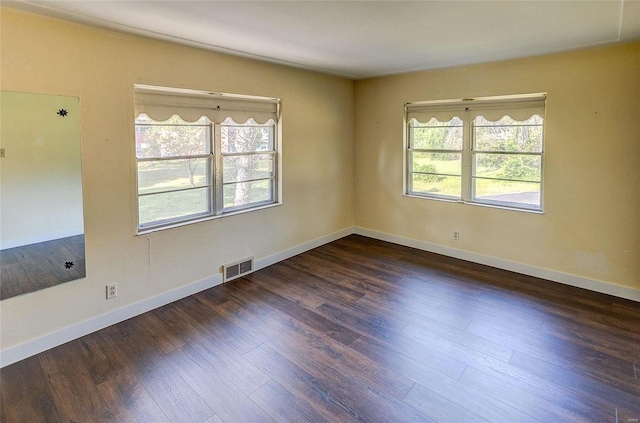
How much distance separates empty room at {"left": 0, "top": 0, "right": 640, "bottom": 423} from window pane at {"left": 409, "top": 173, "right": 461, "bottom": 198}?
0.03 m

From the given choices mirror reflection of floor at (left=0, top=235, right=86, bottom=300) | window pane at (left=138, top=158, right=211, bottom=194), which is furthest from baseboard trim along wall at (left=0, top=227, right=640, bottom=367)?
window pane at (left=138, top=158, right=211, bottom=194)

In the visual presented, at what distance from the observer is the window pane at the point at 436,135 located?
15.3 feet

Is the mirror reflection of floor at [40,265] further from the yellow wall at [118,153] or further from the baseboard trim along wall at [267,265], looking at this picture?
the baseboard trim along wall at [267,265]

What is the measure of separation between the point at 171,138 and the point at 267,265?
187 cm

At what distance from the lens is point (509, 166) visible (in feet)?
14.0

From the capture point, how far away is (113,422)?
2.02 meters

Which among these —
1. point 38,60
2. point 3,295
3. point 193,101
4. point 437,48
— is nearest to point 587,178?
point 437,48

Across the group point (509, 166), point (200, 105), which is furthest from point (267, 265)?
point (509, 166)

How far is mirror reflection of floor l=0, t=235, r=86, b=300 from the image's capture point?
2.57 m

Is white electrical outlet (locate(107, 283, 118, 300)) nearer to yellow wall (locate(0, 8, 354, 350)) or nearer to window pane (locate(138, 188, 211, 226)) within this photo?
yellow wall (locate(0, 8, 354, 350))

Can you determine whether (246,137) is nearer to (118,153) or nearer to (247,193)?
(247,193)

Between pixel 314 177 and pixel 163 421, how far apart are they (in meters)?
3.51

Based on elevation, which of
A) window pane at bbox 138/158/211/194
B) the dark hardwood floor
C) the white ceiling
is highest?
the white ceiling

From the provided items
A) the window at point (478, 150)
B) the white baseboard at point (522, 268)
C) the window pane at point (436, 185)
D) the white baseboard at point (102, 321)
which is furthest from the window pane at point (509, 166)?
the white baseboard at point (102, 321)
